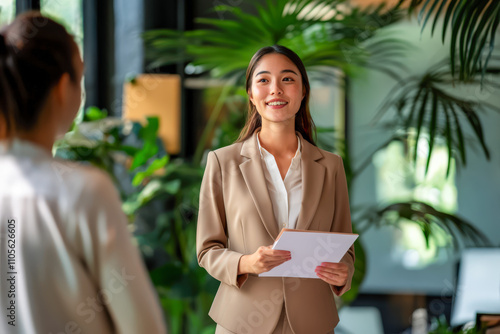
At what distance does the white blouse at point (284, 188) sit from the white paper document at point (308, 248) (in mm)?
92

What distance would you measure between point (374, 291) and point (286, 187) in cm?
449

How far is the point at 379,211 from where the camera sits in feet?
8.64

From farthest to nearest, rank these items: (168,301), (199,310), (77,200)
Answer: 1. (168,301)
2. (199,310)
3. (77,200)

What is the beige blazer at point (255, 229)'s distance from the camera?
1.23 meters

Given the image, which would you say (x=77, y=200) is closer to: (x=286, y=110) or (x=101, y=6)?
(x=286, y=110)

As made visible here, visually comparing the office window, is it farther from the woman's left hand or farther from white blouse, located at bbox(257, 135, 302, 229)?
the woman's left hand

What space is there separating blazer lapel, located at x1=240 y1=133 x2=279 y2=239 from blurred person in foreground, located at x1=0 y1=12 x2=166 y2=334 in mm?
355

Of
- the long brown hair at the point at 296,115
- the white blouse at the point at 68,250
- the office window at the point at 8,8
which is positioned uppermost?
the office window at the point at 8,8

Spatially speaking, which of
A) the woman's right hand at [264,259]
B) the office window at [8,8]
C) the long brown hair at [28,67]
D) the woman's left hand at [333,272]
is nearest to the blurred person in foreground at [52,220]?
the long brown hair at [28,67]

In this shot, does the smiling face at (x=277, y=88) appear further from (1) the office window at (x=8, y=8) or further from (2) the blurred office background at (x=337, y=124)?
(1) the office window at (x=8, y=8)

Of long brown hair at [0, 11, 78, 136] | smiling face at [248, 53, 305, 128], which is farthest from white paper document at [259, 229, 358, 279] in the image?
long brown hair at [0, 11, 78, 136]

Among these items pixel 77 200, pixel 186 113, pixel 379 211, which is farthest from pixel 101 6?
pixel 77 200

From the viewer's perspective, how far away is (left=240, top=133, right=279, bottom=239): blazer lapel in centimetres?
123

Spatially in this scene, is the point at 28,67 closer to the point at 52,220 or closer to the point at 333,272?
the point at 52,220
